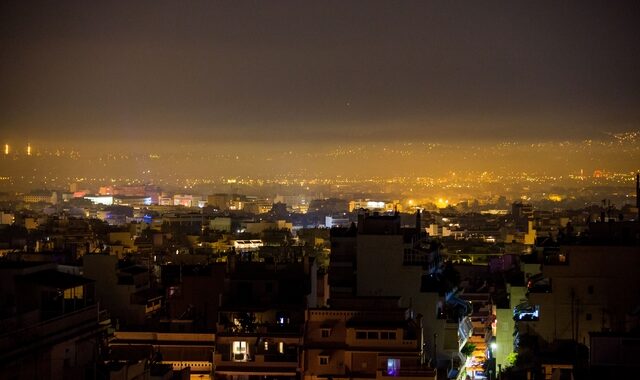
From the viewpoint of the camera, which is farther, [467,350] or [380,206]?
[380,206]

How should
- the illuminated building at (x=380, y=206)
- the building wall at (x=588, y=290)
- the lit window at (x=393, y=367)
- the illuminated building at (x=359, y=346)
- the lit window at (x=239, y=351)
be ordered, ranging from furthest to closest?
the illuminated building at (x=380, y=206) < the building wall at (x=588, y=290) < the lit window at (x=239, y=351) < the illuminated building at (x=359, y=346) < the lit window at (x=393, y=367)

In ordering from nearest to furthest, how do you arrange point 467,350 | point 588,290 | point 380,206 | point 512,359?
point 588,290
point 512,359
point 467,350
point 380,206

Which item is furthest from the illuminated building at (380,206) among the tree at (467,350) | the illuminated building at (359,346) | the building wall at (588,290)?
the illuminated building at (359,346)

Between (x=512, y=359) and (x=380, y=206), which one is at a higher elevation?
(x=380, y=206)

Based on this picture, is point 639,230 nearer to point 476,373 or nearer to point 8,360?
point 476,373

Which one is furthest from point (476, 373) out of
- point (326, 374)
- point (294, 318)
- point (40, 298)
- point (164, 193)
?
point (164, 193)

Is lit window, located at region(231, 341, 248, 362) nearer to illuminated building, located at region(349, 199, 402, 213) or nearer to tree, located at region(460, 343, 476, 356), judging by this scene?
tree, located at region(460, 343, 476, 356)

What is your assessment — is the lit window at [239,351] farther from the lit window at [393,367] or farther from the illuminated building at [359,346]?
the lit window at [393,367]

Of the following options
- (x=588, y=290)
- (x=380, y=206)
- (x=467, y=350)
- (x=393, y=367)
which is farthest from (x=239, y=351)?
(x=380, y=206)

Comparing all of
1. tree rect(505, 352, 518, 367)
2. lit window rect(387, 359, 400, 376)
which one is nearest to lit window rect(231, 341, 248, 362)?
lit window rect(387, 359, 400, 376)

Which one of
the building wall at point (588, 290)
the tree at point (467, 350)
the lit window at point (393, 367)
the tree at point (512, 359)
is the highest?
the building wall at point (588, 290)

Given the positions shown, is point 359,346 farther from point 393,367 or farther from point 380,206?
point 380,206
